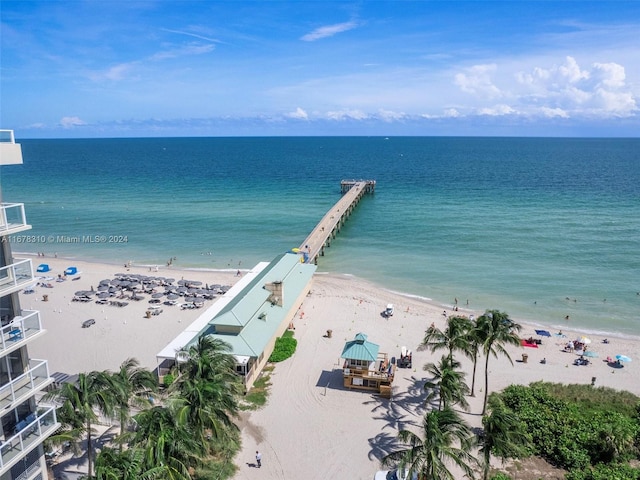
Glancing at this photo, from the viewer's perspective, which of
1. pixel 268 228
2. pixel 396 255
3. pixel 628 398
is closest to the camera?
pixel 628 398

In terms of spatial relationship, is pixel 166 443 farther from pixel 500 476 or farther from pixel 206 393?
pixel 500 476

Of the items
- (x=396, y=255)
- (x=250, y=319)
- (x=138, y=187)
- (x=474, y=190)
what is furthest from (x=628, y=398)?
(x=138, y=187)

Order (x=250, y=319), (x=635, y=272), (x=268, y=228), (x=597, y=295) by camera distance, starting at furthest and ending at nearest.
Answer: (x=268, y=228), (x=635, y=272), (x=597, y=295), (x=250, y=319)

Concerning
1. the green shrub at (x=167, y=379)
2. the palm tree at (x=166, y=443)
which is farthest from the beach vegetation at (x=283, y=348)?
the palm tree at (x=166, y=443)

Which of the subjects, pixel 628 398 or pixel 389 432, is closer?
pixel 389 432

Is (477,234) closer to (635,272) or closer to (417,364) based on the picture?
(635,272)

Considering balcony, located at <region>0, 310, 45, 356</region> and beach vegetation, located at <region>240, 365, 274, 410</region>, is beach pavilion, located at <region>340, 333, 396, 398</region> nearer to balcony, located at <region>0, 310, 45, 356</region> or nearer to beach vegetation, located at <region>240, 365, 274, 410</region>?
beach vegetation, located at <region>240, 365, 274, 410</region>
